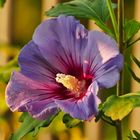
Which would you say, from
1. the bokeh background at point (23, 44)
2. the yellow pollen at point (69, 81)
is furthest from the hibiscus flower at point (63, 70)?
the bokeh background at point (23, 44)

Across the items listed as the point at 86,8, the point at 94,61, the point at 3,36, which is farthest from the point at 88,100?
the point at 3,36

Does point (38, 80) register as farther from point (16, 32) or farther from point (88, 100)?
point (16, 32)

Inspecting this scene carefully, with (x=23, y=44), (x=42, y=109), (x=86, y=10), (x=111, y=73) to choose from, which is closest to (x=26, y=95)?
(x=42, y=109)

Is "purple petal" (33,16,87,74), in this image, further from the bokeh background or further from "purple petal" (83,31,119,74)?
the bokeh background

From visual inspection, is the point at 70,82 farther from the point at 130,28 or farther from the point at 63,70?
the point at 130,28

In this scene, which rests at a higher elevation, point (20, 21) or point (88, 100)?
point (88, 100)

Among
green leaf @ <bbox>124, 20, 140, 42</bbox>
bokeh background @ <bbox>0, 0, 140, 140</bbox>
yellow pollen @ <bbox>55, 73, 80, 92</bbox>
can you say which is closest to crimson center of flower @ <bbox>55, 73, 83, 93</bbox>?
yellow pollen @ <bbox>55, 73, 80, 92</bbox>

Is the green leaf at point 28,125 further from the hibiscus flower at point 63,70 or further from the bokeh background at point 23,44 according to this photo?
the bokeh background at point 23,44
